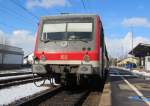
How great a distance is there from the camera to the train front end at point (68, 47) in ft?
44.8

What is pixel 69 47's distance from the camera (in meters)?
14.2

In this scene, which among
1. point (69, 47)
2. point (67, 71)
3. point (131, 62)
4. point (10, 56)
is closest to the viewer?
point (67, 71)

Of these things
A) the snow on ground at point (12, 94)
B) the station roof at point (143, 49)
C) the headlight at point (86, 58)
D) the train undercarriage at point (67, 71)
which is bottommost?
the snow on ground at point (12, 94)

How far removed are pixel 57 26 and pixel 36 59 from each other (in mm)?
1702

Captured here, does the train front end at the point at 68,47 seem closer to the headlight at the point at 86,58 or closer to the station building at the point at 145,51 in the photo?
the headlight at the point at 86,58

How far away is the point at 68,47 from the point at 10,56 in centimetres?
6548

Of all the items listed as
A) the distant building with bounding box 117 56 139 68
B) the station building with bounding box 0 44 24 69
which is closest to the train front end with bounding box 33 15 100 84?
the station building with bounding box 0 44 24 69

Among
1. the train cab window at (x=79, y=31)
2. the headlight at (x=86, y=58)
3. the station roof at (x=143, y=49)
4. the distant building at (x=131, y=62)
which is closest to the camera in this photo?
the headlight at (x=86, y=58)

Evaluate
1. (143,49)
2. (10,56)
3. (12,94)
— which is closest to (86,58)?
(12,94)

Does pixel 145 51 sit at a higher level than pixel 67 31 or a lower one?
higher

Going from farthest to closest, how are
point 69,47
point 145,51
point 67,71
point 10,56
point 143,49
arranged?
point 10,56, point 145,51, point 143,49, point 69,47, point 67,71

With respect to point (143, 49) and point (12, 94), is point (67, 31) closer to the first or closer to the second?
point (12, 94)

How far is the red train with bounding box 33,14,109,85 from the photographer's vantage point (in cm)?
1369

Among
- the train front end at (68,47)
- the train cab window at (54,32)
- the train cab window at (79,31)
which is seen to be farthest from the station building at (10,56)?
the train cab window at (79,31)
